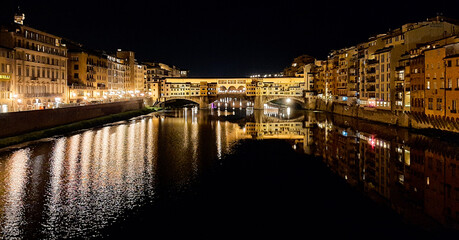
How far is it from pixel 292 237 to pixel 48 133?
923 inches

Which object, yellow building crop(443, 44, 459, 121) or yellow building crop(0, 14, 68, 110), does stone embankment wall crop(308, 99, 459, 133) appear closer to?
yellow building crop(443, 44, 459, 121)

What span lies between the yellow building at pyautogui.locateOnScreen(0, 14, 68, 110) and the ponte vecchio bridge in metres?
31.1

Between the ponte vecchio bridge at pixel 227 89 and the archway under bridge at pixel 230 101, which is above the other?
the ponte vecchio bridge at pixel 227 89

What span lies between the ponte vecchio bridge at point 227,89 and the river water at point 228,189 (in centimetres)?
4489

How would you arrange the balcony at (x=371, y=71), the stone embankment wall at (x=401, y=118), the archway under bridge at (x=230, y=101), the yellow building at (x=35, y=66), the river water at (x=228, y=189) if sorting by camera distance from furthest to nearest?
the archway under bridge at (x=230, y=101), the balcony at (x=371, y=71), the yellow building at (x=35, y=66), the stone embankment wall at (x=401, y=118), the river water at (x=228, y=189)

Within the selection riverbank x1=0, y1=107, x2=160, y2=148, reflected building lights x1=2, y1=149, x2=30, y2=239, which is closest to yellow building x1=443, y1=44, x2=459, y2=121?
reflected building lights x1=2, y1=149, x2=30, y2=239

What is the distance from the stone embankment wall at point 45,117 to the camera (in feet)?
81.7

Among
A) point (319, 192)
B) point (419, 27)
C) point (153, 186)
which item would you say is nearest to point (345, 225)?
point (319, 192)

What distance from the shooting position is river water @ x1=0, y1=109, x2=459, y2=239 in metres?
12.0

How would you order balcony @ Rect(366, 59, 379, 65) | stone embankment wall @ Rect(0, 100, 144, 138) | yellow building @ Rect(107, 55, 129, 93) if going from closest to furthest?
stone embankment wall @ Rect(0, 100, 144, 138), balcony @ Rect(366, 59, 379, 65), yellow building @ Rect(107, 55, 129, 93)

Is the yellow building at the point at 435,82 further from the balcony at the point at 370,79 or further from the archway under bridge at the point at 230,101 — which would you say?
the archway under bridge at the point at 230,101

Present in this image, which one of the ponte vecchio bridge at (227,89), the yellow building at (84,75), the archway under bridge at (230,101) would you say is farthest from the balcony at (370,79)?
the archway under bridge at (230,101)

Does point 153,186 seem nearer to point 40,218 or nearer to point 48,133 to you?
point 40,218

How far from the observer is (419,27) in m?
33.8
